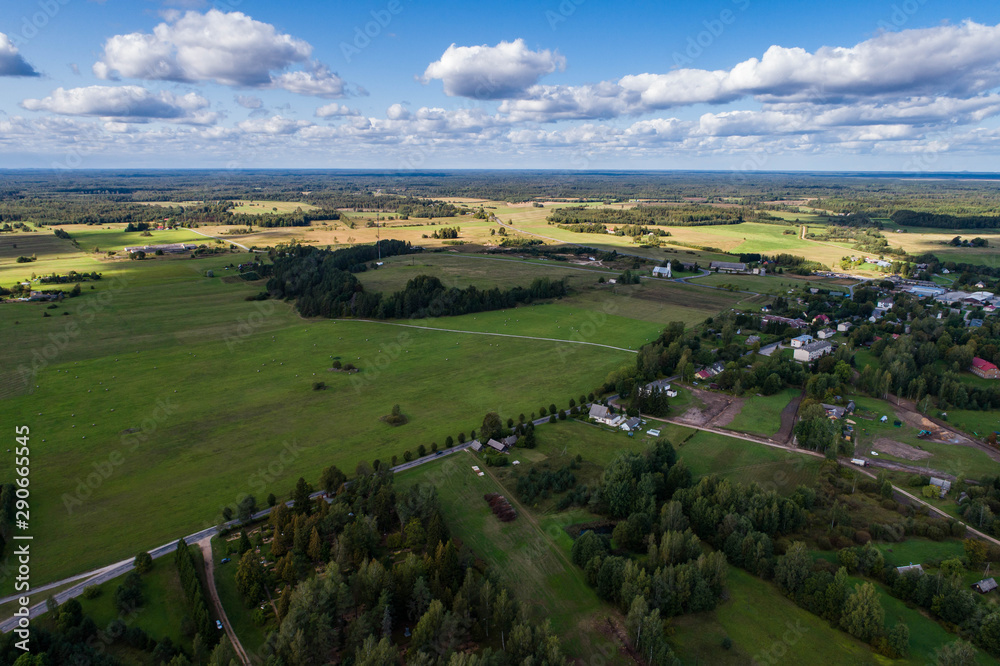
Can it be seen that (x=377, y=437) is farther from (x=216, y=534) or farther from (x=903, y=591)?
(x=903, y=591)

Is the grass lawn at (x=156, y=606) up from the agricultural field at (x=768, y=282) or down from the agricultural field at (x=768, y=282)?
down

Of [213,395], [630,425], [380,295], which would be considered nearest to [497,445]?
[630,425]

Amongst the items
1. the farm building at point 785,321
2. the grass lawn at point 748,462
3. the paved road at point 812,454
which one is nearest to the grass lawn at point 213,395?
the paved road at point 812,454

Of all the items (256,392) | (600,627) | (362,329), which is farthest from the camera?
(362,329)

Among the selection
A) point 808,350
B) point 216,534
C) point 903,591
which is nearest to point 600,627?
point 903,591

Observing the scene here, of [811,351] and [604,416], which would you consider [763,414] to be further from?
[811,351]

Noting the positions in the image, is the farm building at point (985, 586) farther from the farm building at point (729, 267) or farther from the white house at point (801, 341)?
the farm building at point (729, 267)

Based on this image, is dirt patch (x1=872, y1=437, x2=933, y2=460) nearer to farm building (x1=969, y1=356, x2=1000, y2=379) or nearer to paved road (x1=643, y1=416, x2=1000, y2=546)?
paved road (x1=643, y1=416, x2=1000, y2=546)
